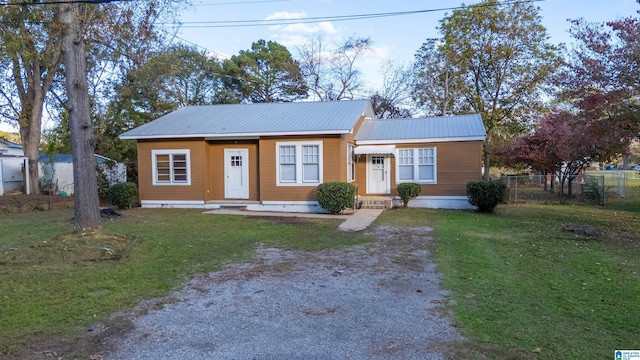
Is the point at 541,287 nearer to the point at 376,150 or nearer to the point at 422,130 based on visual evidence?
the point at 376,150

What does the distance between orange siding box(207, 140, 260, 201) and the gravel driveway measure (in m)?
8.73

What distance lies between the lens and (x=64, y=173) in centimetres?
2311

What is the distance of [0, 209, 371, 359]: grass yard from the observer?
4.34 metres

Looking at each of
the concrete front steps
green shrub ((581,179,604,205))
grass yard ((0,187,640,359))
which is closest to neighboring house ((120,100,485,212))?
A: the concrete front steps

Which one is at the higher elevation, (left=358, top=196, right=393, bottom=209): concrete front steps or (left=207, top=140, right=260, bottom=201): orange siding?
(left=207, top=140, right=260, bottom=201): orange siding

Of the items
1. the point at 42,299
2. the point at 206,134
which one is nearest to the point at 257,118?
the point at 206,134

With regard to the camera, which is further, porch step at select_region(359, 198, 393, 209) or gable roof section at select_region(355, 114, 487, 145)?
porch step at select_region(359, 198, 393, 209)

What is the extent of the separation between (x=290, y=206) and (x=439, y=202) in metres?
5.55

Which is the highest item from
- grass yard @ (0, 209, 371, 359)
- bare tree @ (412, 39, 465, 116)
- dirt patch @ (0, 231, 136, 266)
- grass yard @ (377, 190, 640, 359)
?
bare tree @ (412, 39, 465, 116)

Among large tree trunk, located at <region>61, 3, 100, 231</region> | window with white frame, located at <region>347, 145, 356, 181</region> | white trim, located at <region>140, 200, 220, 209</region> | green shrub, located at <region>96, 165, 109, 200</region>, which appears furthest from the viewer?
green shrub, located at <region>96, 165, 109, 200</region>

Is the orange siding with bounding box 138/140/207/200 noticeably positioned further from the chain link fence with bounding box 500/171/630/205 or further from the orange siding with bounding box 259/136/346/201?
the chain link fence with bounding box 500/171/630/205

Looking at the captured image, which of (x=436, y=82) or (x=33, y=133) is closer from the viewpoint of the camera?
(x=33, y=133)

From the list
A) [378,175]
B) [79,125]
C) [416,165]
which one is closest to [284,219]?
[378,175]

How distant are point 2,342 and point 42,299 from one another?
1.29m
